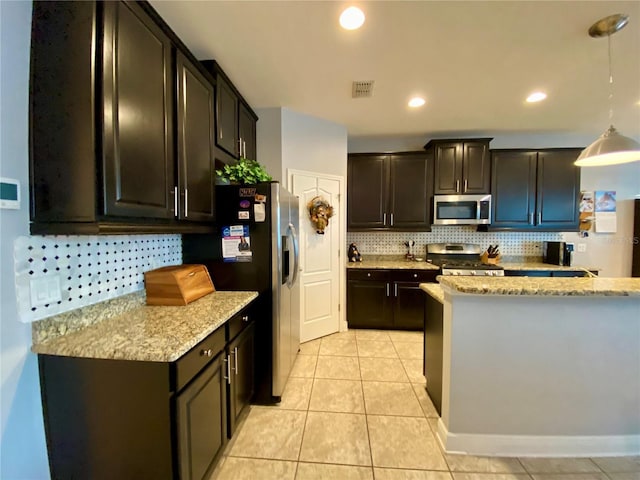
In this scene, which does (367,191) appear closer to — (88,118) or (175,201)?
(175,201)

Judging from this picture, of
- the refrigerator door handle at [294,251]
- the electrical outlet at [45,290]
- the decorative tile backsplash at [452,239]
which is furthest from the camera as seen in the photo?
the decorative tile backsplash at [452,239]

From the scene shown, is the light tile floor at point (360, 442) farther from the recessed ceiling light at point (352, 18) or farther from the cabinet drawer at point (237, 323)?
the recessed ceiling light at point (352, 18)

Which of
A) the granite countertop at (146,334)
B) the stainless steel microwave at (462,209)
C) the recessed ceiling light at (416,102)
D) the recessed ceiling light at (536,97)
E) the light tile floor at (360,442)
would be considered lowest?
the light tile floor at (360,442)

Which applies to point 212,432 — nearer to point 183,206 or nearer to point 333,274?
point 183,206

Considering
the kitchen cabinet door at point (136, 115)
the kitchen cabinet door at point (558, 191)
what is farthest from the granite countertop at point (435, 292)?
the kitchen cabinet door at point (558, 191)

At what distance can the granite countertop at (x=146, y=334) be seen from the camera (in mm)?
1071

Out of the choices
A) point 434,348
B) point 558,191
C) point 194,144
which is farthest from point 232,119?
point 558,191

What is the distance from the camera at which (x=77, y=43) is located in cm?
105

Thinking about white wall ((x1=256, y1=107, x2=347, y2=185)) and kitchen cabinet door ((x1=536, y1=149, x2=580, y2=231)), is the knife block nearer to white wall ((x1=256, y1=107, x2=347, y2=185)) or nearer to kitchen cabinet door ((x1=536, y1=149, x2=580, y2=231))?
kitchen cabinet door ((x1=536, y1=149, x2=580, y2=231))

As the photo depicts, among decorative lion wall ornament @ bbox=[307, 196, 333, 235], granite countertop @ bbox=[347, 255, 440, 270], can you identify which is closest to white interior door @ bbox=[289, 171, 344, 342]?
decorative lion wall ornament @ bbox=[307, 196, 333, 235]

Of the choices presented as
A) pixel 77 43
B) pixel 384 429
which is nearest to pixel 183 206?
pixel 77 43

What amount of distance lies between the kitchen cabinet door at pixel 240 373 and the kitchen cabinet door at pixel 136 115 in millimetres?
909

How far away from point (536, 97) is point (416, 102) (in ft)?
3.86

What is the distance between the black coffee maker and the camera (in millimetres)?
3496
